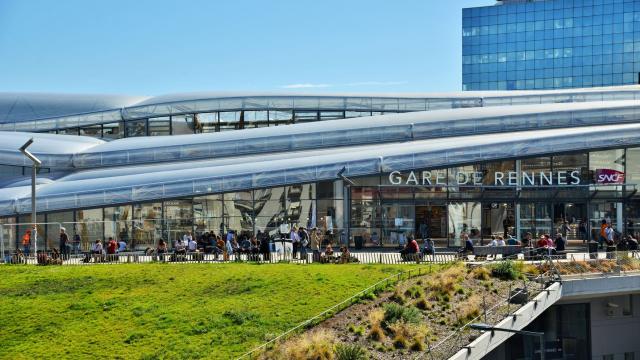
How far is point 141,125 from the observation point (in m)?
60.8

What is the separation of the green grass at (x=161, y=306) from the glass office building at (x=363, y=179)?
948cm

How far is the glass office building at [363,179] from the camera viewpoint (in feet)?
145

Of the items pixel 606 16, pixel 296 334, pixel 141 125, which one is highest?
pixel 606 16

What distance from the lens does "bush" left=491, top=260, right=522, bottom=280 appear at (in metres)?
32.6

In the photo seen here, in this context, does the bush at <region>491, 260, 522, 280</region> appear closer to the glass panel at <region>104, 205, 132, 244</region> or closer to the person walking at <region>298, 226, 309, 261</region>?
the person walking at <region>298, 226, 309, 261</region>

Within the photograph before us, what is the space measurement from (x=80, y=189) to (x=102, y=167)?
6.18 metres

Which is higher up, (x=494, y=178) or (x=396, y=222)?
(x=494, y=178)

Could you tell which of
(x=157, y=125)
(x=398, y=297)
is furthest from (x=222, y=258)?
(x=157, y=125)

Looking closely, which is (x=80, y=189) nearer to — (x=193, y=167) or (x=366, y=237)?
(x=193, y=167)

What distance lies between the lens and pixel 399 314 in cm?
2866

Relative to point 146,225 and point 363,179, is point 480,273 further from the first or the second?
point 146,225

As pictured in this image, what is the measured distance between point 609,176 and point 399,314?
22.6 metres

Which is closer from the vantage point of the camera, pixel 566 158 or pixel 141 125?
pixel 566 158

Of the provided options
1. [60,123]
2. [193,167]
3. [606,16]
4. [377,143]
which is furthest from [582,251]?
[606,16]
